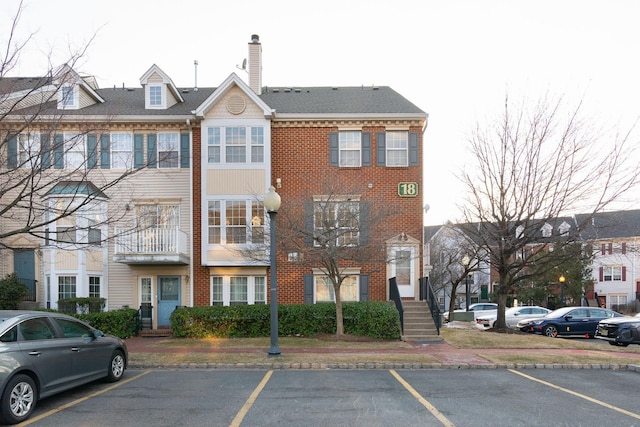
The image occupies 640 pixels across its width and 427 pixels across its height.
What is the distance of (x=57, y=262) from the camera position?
1817cm

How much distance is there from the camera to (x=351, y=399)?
7.97 metres

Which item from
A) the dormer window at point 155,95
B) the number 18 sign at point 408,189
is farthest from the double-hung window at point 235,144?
the number 18 sign at point 408,189

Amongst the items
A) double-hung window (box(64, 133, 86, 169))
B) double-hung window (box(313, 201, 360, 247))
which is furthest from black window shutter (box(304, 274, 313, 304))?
double-hung window (box(64, 133, 86, 169))

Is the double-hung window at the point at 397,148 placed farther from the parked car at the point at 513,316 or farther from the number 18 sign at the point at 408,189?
the parked car at the point at 513,316

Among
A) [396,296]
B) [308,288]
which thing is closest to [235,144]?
[308,288]

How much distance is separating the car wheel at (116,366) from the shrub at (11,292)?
10.5m

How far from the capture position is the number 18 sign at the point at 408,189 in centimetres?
1903

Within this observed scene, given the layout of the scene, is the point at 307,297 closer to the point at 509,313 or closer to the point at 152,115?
the point at 152,115

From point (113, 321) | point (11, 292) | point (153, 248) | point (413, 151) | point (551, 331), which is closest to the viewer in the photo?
point (113, 321)

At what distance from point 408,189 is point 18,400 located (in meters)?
15.0

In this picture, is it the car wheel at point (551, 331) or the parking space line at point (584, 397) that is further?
the car wheel at point (551, 331)

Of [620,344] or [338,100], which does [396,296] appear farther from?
[338,100]

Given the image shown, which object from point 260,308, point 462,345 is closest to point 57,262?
point 260,308

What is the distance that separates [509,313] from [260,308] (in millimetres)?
14768
